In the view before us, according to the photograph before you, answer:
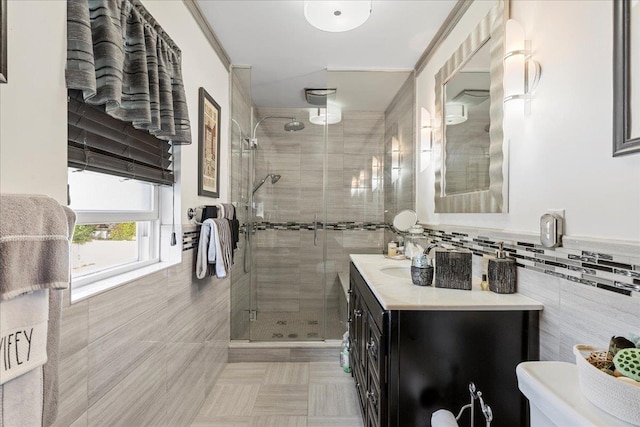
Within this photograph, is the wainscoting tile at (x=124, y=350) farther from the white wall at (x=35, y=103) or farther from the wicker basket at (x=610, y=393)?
the wicker basket at (x=610, y=393)

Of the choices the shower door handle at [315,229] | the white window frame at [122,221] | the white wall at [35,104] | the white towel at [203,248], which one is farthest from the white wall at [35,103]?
the shower door handle at [315,229]

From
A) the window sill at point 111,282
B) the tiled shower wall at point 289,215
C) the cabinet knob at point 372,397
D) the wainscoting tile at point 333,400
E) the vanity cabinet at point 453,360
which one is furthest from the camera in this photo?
the tiled shower wall at point 289,215

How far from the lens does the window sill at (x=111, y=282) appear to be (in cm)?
110

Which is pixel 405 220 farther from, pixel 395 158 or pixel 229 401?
pixel 229 401

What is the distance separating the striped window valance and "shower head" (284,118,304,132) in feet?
6.06

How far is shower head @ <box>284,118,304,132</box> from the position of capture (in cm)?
355

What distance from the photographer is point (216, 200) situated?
99.2 inches

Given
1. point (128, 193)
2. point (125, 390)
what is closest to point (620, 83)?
point (128, 193)

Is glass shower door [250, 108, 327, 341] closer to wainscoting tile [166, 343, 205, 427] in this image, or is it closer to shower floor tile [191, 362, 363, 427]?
shower floor tile [191, 362, 363, 427]

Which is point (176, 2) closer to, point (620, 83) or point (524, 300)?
point (620, 83)

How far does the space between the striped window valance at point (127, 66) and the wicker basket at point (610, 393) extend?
1.48 meters

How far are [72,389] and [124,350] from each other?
0.91 feet

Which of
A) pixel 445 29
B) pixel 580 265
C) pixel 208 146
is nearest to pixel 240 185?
pixel 208 146

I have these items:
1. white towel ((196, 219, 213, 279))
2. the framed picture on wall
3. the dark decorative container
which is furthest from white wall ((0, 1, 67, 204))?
the dark decorative container
